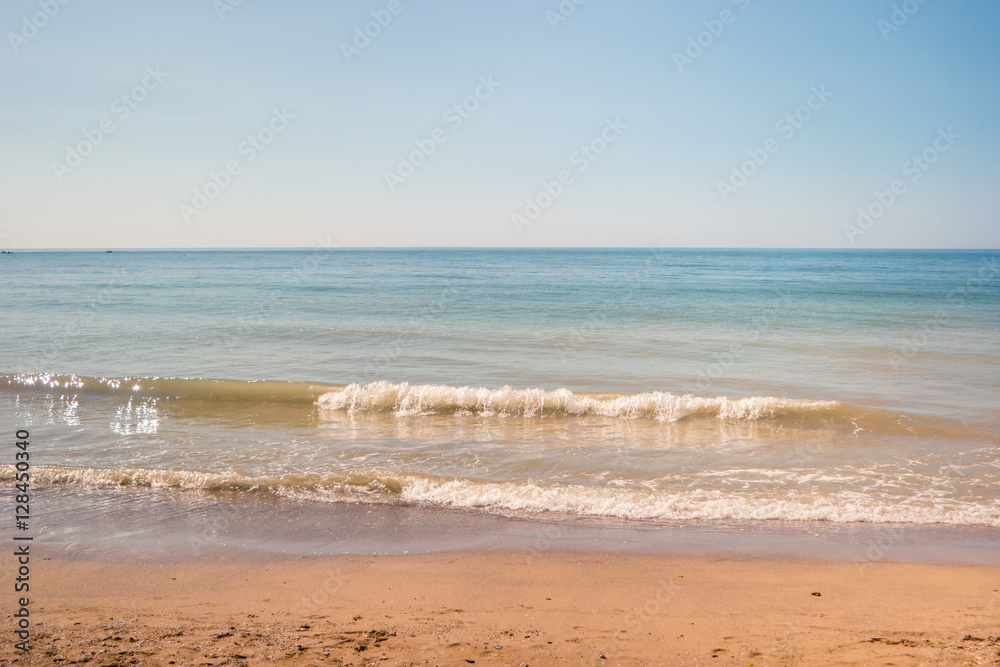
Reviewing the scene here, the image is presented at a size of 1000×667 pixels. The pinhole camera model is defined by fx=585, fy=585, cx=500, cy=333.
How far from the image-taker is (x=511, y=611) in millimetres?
4906

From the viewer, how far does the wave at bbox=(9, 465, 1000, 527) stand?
7078 mm

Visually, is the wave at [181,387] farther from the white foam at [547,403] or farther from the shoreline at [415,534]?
the shoreline at [415,534]

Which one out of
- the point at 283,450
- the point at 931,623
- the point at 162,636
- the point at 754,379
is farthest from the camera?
the point at 754,379

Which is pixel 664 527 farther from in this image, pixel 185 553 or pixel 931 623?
pixel 185 553

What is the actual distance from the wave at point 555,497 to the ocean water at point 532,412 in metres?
0.03

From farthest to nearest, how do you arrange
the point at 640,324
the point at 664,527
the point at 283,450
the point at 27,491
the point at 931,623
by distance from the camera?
the point at 640,324 < the point at 283,450 < the point at 27,491 < the point at 664,527 < the point at 931,623

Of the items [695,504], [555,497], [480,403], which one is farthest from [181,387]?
[695,504]

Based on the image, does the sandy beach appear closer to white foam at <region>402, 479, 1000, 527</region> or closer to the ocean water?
white foam at <region>402, 479, 1000, 527</region>

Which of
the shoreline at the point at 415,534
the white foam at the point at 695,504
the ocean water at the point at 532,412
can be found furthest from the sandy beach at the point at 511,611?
the ocean water at the point at 532,412

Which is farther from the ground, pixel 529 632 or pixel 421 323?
pixel 421 323

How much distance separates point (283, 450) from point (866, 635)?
327 inches

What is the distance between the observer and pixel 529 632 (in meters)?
4.52

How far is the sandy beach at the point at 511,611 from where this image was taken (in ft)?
13.6

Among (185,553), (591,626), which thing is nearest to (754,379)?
(591,626)
